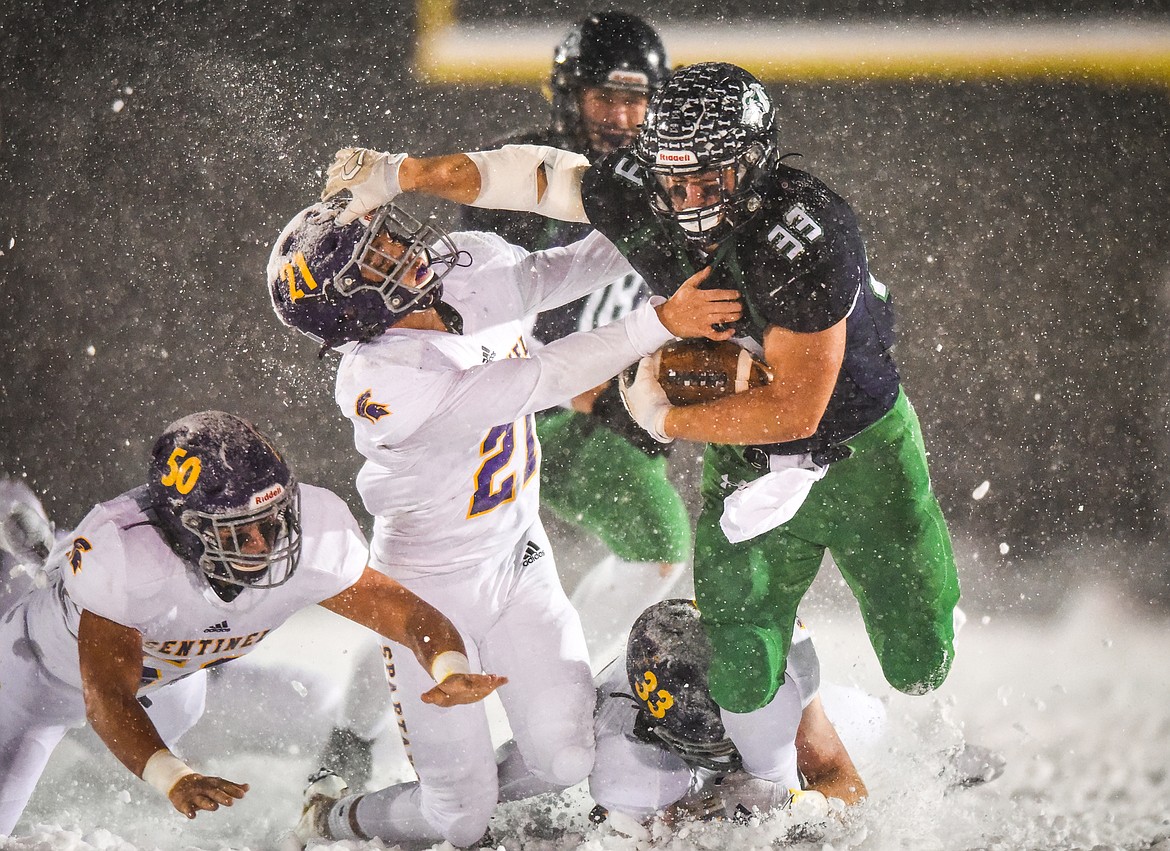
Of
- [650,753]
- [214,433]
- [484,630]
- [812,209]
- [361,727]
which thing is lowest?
[361,727]

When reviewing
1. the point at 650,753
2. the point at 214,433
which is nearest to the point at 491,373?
the point at 214,433

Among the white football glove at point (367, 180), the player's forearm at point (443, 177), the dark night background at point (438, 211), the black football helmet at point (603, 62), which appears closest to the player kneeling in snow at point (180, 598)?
the white football glove at point (367, 180)

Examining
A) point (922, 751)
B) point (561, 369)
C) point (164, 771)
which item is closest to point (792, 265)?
point (561, 369)

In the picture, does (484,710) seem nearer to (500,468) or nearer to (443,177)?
(500,468)

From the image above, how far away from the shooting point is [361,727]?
3340 mm

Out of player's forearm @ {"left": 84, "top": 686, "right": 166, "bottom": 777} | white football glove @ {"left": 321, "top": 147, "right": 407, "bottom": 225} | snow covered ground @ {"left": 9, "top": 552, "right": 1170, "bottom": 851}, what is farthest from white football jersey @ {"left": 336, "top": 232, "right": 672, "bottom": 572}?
snow covered ground @ {"left": 9, "top": 552, "right": 1170, "bottom": 851}

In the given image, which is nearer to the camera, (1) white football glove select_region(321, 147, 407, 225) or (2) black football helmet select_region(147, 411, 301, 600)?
(2) black football helmet select_region(147, 411, 301, 600)

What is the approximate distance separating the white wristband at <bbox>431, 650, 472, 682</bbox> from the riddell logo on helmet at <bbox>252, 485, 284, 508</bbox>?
485 mm

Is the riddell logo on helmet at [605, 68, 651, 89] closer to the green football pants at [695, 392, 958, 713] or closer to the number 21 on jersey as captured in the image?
the number 21 on jersey

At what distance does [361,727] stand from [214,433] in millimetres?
1456

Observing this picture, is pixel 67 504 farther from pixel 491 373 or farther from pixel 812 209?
pixel 812 209

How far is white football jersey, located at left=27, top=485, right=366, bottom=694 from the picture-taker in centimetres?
221

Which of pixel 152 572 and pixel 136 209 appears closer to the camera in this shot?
pixel 152 572

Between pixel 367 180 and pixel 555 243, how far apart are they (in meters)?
1.00
